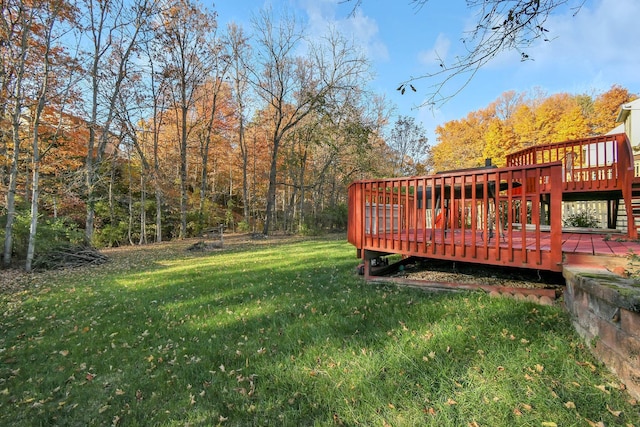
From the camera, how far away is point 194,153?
21250 millimetres

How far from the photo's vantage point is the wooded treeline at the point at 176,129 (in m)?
8.30

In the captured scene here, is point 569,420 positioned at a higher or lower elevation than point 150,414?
higher

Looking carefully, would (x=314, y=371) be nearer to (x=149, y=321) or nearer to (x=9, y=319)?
(x=149, y=321)

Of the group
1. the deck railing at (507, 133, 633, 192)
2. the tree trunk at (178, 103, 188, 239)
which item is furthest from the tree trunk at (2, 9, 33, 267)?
the deck railing at (507, 133, 633, 192)

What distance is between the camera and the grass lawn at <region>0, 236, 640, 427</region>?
67.4 inches

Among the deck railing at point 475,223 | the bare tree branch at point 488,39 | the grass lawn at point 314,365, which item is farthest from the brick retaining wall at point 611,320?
the bare tree branch at point 488,39

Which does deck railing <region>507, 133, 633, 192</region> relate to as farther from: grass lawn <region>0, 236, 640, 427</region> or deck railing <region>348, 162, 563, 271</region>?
grass lawn <region>0, 236, 640, 427</region>

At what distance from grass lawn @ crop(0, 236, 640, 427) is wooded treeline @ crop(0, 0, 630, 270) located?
6.74m

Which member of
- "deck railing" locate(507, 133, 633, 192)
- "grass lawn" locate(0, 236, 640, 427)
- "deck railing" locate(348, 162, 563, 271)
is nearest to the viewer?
"grass lawn" locate(0, 236, 640, 427)

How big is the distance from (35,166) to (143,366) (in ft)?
26.4

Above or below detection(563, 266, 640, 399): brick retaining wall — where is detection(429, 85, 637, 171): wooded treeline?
above

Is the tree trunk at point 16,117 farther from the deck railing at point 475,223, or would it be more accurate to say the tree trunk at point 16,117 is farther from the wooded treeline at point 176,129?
the deck railing at point 475,223

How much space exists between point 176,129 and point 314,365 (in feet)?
65.1

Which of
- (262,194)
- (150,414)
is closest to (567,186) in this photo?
(150,414)
